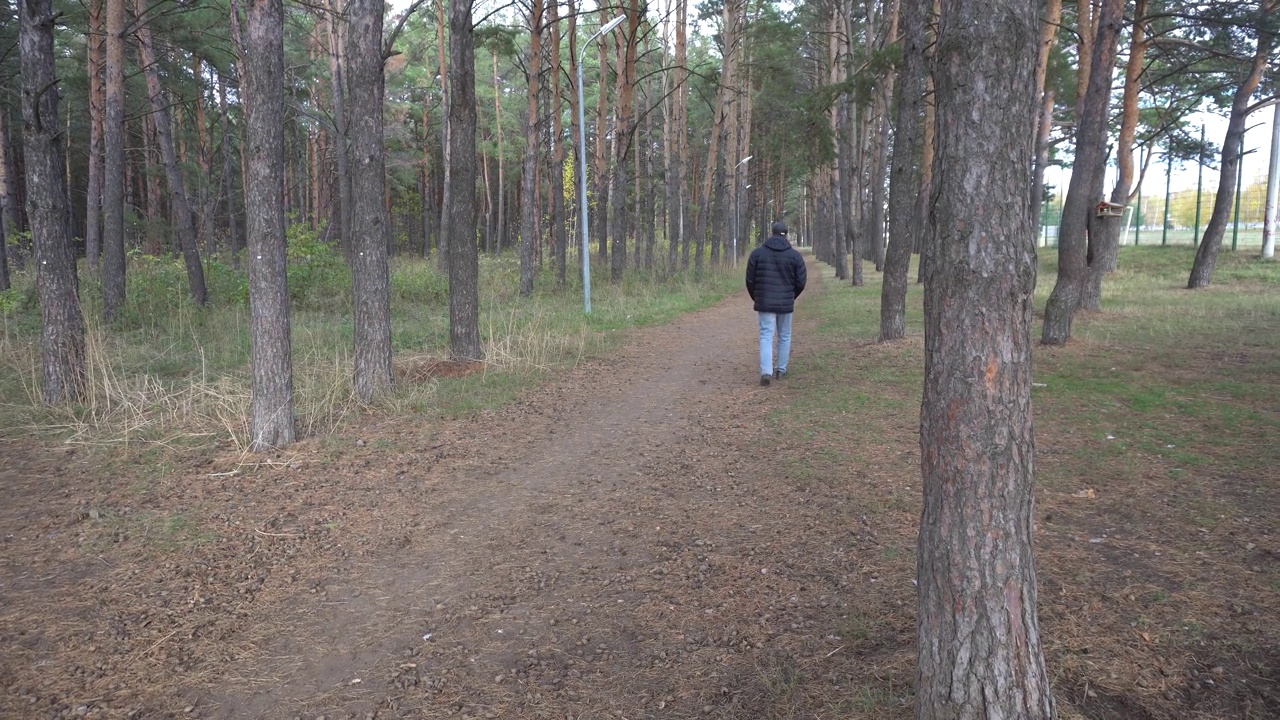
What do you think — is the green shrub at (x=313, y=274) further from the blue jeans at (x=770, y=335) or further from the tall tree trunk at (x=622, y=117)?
the blue jeans at (x=770, y=335)

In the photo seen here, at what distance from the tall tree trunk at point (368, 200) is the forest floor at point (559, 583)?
5.05 ft

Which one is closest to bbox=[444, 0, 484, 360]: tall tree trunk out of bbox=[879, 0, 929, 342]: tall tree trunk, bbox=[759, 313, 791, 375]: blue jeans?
bbox=[759, 313, 791, 375]: blue jeans

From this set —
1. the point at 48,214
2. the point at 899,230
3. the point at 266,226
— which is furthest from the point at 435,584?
the point at 899,230

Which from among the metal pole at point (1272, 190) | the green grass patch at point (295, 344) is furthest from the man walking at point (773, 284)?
the metal pole at point (1272, 190)

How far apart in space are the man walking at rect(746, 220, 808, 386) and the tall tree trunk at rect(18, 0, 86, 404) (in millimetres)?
7026

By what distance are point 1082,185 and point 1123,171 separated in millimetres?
7558

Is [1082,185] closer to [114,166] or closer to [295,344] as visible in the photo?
[295,344]

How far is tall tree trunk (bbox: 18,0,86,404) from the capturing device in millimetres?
6805

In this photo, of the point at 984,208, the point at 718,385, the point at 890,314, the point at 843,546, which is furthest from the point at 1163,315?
the point at 984,208

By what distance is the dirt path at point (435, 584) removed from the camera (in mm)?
3150

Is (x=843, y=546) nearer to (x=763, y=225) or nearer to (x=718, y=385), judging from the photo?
(x=718, y=385)

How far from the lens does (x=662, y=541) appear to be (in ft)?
15.3

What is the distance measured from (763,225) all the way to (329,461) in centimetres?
4711

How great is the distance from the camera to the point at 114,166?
1300 centimetres
